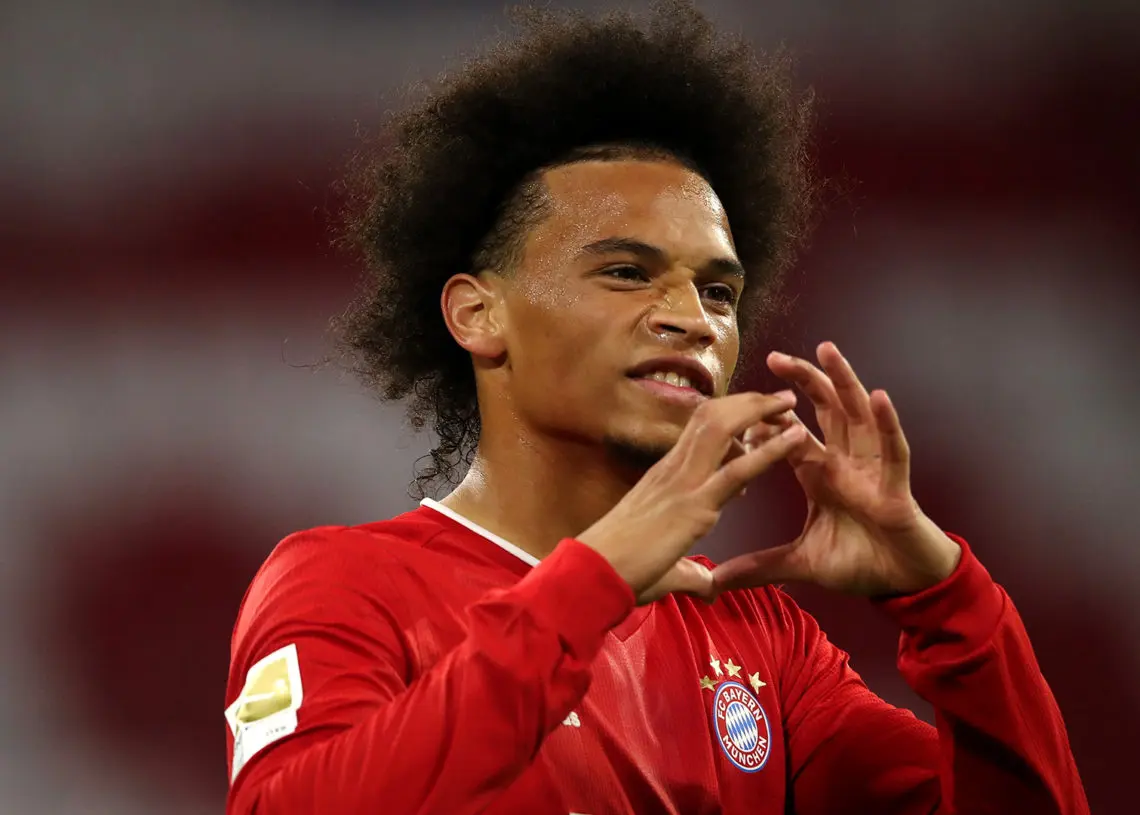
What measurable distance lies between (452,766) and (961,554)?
71 centimetres

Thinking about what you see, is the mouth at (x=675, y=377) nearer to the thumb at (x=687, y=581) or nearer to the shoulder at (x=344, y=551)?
the thumb at (x=687, y=581)

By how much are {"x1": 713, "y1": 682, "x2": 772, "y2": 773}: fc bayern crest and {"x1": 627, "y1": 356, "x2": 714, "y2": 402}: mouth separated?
16.2 inches

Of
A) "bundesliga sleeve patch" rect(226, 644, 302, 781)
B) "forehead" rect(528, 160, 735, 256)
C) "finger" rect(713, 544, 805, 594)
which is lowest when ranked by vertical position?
"bundesliga sleeve patch" rect(226, 644, 302, 781)


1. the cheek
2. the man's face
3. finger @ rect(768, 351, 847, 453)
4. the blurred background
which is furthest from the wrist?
the blurred background

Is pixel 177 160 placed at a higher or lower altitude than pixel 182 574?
higher

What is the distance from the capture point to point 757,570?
179 centimetres

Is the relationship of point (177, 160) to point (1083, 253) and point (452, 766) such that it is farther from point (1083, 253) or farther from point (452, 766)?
point (452, 766)

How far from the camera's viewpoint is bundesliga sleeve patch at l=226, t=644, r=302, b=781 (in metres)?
1.49

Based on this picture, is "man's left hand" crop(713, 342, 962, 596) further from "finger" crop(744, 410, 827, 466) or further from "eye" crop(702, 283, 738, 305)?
"eye" crop(702, 283, 738, 305)

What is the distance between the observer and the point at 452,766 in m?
1.35

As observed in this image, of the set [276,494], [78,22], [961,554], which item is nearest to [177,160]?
[78,22]

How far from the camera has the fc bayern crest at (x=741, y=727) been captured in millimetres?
1892

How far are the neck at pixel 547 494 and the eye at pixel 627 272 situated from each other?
0.24 metres

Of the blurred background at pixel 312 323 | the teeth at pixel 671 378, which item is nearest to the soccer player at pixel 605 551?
the teeth at pixel 671 378
